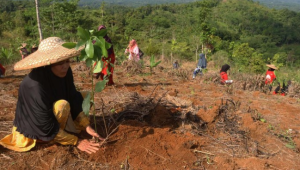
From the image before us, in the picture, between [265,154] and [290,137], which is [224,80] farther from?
[265,154]

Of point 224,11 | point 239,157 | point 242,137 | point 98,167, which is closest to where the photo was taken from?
point 98,167

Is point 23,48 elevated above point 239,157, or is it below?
above

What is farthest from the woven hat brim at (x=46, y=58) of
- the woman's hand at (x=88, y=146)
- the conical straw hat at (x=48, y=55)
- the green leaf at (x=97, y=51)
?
the woman's hand at (x=88, y=146)

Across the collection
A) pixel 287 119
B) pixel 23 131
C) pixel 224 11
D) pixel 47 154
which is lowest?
pixel 287 119

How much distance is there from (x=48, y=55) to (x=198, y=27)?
21.2 m

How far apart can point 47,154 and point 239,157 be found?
1834mm

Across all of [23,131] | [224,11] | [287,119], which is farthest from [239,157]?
[224,11]

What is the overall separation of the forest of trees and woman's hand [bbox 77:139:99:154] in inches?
499

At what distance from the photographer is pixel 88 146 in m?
2.06

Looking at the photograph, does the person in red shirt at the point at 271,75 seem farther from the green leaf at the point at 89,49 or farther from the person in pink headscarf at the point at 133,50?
the green leaf at the point at 89,49

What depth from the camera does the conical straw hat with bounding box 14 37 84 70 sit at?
69.0 inches

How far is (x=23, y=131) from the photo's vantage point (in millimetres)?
2027

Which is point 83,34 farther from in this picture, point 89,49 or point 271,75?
point 271,75

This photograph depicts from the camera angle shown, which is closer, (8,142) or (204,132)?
(8,142)
